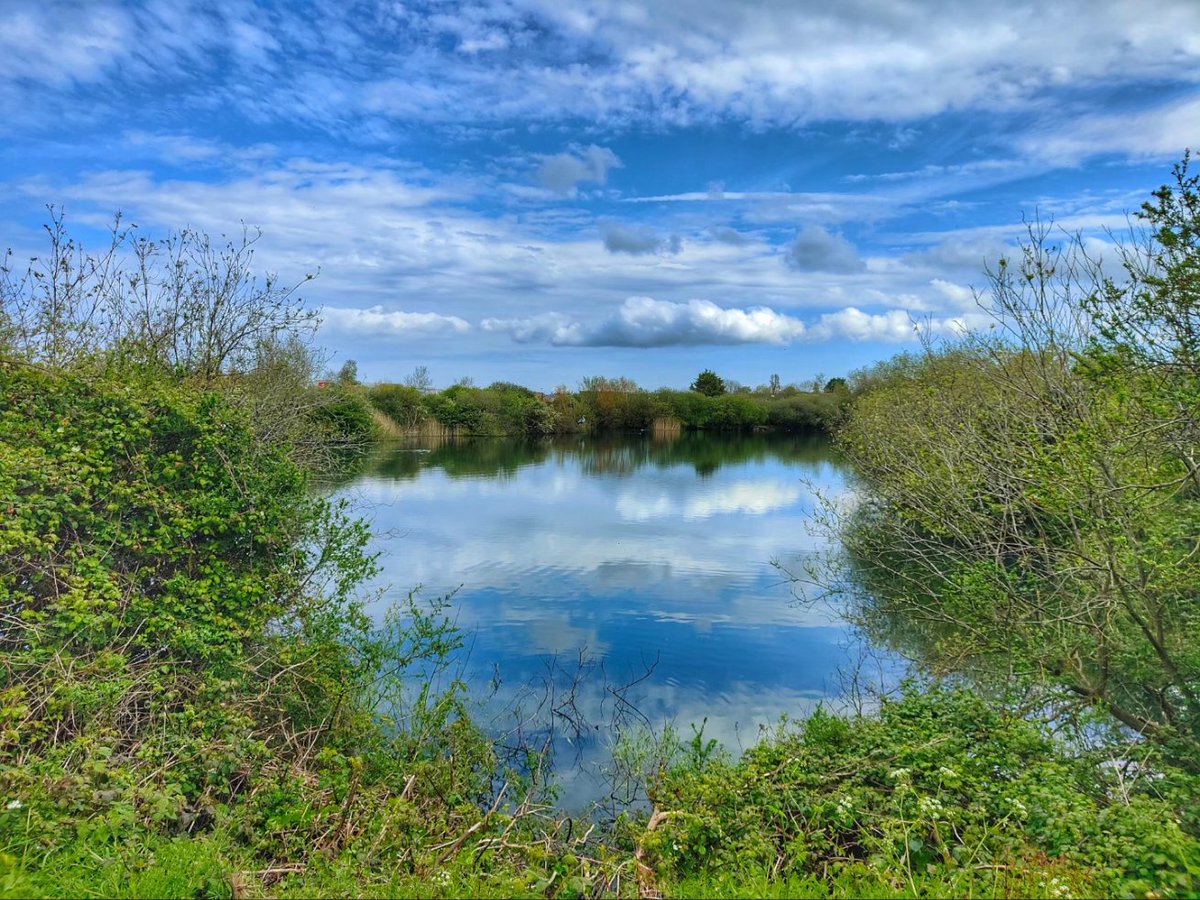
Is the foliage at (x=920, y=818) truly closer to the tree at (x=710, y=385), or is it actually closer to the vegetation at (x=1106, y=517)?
the vegetation at (x=1106, y=517)

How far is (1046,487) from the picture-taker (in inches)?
250

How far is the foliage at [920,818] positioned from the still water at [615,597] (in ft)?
5.83

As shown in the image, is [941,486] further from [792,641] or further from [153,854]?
[153,854]

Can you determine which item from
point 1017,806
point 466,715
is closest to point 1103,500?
point 1017,806

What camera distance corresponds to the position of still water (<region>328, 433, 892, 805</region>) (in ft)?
26.6

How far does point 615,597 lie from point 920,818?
8.66 meters

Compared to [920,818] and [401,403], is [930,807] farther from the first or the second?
[401,403]

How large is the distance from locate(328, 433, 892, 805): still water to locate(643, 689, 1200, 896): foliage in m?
1.78

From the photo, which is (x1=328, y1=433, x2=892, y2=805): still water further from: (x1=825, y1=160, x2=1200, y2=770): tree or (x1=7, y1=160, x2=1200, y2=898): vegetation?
(x1=825, y1=160, x2=1200, y2=770): tree

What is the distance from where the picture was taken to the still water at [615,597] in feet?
26.6

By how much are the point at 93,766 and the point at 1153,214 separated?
7558mm

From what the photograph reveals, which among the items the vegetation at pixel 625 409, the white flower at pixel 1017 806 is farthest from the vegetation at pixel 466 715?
the vegetation at pixel 625 409

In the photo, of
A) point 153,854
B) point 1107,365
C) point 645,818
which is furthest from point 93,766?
point 1107,365

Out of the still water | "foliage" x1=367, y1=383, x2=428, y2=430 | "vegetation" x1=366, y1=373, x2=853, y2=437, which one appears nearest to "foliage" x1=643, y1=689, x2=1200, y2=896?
the still water
